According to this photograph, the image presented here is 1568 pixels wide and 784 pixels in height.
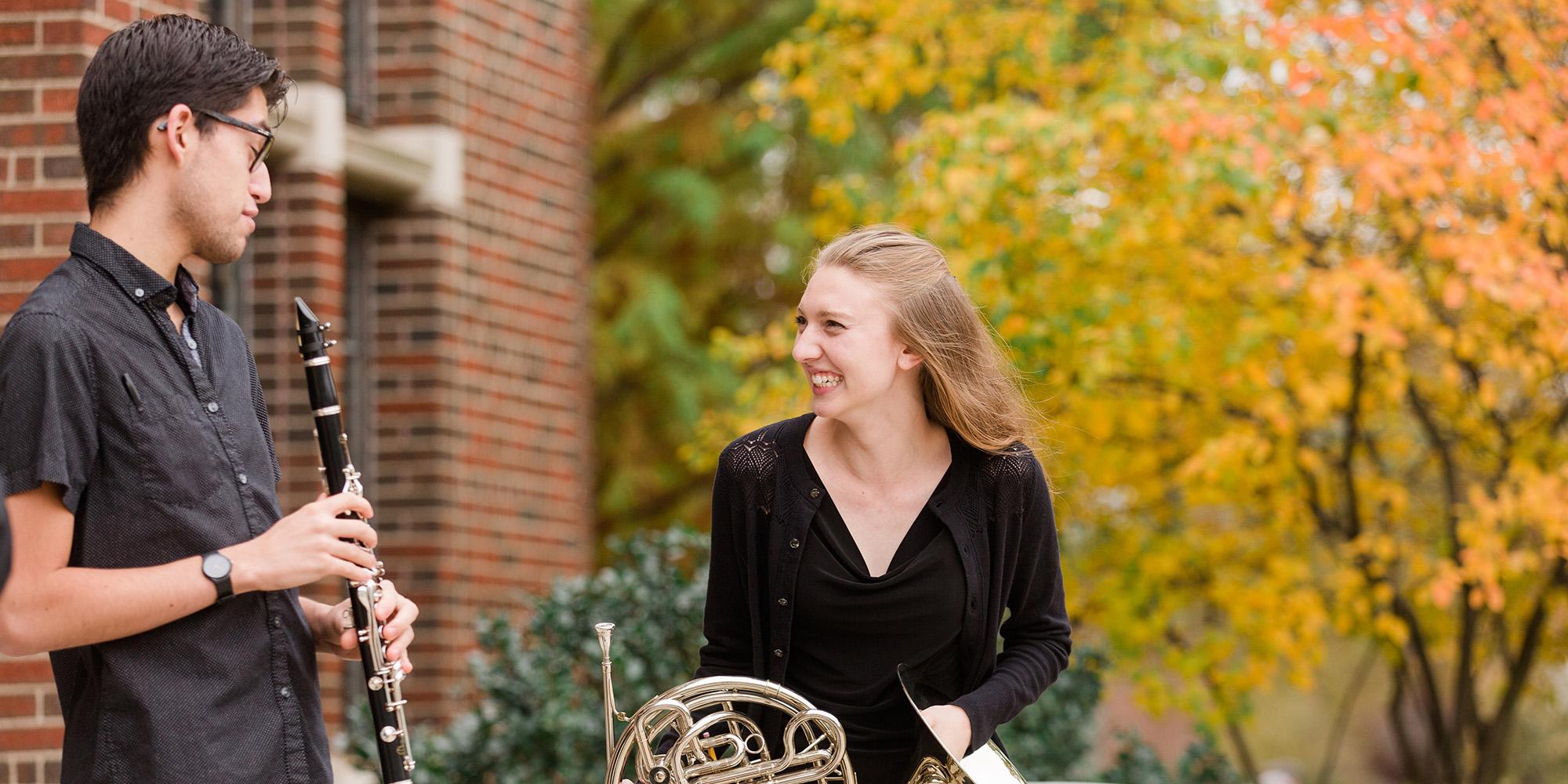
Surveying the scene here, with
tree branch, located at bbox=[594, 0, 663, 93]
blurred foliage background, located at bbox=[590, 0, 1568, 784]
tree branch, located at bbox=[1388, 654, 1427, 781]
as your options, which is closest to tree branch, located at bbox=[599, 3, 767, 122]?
tree branch, located at bbox=[594, 0, 663, 93]

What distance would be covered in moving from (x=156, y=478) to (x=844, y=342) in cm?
126

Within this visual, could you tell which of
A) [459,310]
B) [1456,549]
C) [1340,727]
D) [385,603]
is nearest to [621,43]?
[459,310]

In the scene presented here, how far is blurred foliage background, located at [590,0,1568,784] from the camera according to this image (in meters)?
5.88

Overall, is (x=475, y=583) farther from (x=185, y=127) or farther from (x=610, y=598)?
(x=185, y=127)

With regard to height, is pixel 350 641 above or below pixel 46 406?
below

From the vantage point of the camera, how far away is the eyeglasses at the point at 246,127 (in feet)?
8.19

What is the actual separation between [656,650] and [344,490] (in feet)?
10.3

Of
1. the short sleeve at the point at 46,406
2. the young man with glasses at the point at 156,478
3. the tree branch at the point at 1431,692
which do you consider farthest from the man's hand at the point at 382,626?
the tree branch at the point at 1431,692

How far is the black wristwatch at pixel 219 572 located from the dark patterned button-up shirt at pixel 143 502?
85 millimetres

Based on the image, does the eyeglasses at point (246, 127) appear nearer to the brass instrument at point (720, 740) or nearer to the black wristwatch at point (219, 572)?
the black wristwatch at point (219, 572)

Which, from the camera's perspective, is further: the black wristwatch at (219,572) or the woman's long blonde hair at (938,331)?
the woman's long blonde hair at (938,331)

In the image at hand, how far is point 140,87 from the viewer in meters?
2.46

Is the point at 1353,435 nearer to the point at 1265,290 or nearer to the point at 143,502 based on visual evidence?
the point at 1265,290

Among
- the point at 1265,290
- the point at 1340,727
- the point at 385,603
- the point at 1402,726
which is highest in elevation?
the point at 1265,290
